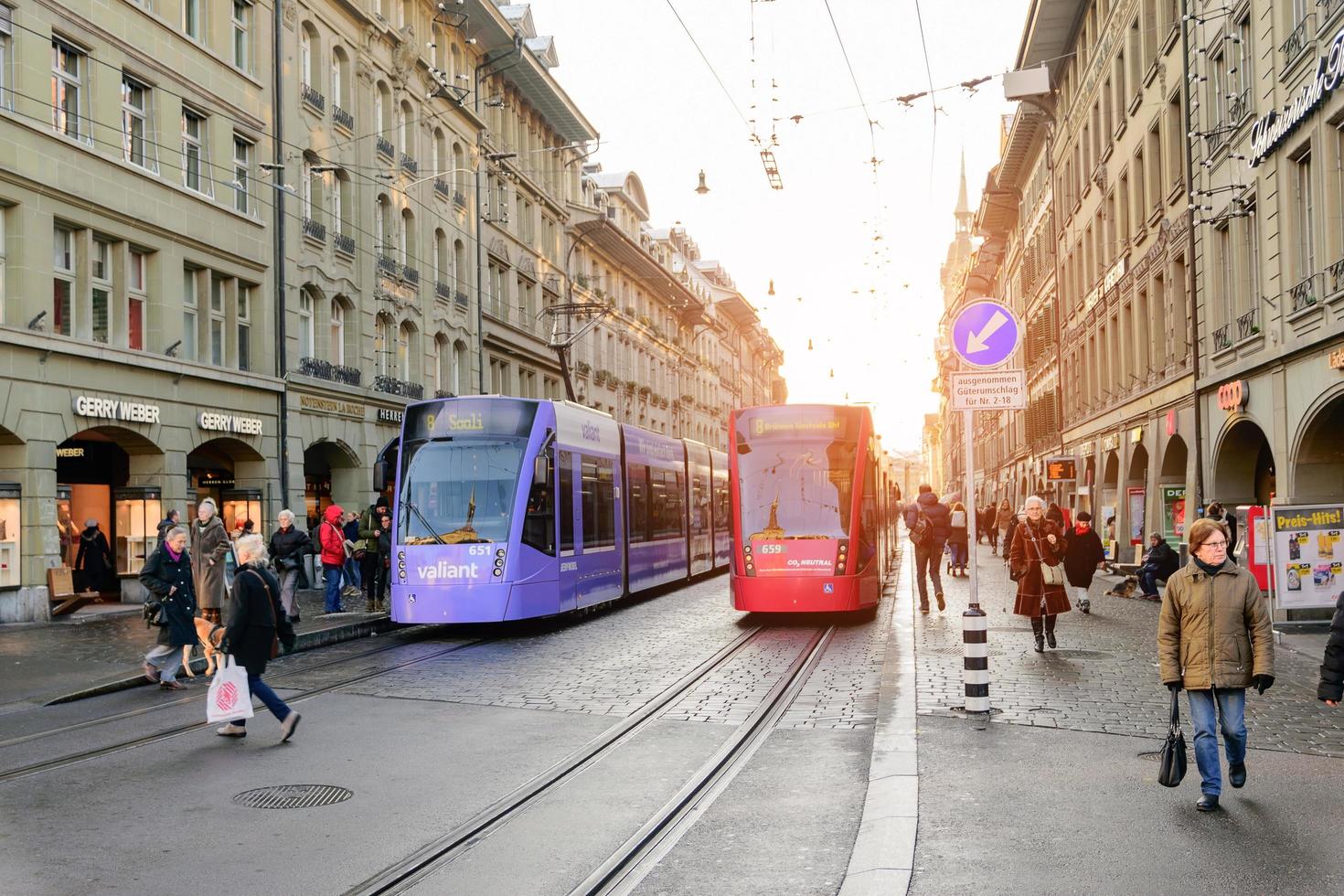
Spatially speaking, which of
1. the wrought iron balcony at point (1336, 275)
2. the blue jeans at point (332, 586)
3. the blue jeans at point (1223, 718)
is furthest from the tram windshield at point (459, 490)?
the wrought iron balcony at point (1336, 275)

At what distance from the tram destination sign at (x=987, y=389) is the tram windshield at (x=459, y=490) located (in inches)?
304

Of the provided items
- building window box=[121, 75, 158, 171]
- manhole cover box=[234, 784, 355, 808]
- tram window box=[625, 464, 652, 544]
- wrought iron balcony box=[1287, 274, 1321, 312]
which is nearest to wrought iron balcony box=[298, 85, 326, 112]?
building window box=[121, 75, 158, 171]

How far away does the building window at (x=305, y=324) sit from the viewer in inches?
1168

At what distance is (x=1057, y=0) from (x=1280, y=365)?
20.9 meters

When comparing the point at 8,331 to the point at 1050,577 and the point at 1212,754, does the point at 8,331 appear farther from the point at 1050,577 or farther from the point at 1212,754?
the point at 1212,754

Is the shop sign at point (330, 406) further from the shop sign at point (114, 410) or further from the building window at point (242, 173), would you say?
the shop sign at point (114, 410)

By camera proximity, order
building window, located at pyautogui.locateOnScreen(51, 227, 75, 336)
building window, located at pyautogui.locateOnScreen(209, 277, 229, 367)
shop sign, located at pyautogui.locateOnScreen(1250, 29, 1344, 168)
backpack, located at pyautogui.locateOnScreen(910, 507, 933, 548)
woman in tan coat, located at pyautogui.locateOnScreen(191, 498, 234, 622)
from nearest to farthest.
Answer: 1. woman in tan coat, located at pyautogui.locateOnScreen(191, 498, 234, 622)
2. shop sign, located at pyautogui.locateOnScreen(1250, 29, 1344, 168)
3. backpack, located at pyautogui.locateOnScreen(910, 507, 933, 548)
4. building window, located at pyautogui.locateOnScreen(51, 227, 75, 336)
5. building window, located at pyautogui.locateOnScreen(209, 277, 229, 367)

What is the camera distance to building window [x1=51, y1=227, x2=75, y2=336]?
21156mm

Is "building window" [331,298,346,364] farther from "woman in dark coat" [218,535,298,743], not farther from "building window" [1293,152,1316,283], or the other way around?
"woman in dark coat" [218,535,298,743]

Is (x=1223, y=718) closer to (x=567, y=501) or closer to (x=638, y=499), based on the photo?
(x=567, y=501)

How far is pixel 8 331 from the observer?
19250 mm

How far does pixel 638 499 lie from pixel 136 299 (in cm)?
964

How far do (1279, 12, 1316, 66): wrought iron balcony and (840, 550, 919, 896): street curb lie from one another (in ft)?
41.2

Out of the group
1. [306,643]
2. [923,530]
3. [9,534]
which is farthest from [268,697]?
[9,534]
